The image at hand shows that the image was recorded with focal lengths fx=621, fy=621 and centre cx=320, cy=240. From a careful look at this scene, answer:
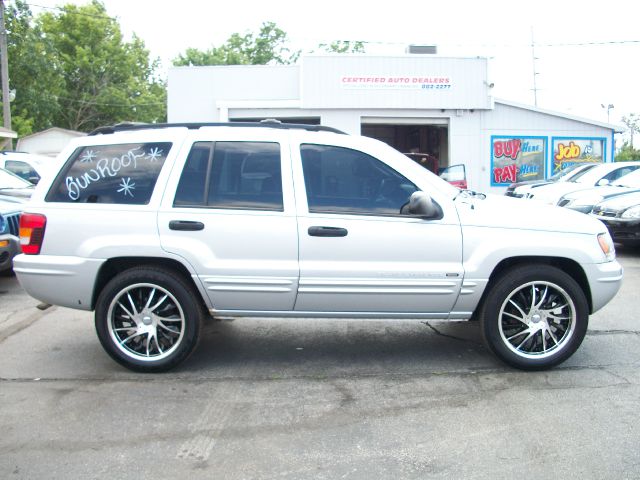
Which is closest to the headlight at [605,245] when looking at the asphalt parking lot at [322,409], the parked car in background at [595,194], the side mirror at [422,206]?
the asphalt parking lot at [322,409]

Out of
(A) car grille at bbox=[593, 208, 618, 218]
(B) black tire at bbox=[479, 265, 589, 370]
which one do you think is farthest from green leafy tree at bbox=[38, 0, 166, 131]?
(B) black tire at bbox=[479, 265, 589, 370]

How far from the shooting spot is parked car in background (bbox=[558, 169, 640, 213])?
1178 centimetres

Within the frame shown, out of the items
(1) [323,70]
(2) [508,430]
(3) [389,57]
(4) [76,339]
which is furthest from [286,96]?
(2) [508,430]

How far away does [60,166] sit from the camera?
16.1 feet

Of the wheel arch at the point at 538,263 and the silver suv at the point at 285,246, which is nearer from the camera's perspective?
the silver suv at the point at 285,246

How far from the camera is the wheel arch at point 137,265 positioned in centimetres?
480

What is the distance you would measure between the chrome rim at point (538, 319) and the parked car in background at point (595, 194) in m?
7.44

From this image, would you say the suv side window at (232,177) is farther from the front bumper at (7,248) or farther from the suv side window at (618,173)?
the suv side window at (618,173)

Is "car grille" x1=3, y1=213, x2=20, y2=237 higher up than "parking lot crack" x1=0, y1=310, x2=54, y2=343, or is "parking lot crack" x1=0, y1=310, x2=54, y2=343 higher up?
"car grille" x1=3, y1=213, x2=20, y2=237

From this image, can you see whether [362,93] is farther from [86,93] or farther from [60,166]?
[86,93]

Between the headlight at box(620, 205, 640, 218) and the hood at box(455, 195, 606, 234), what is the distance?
5920mm

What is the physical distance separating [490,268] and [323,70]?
17759mm

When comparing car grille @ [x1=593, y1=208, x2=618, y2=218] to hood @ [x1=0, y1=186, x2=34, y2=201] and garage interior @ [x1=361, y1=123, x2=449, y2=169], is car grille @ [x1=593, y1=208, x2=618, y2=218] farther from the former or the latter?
garage interior @ [x1=361, y1=123, x2=449, y2=169]

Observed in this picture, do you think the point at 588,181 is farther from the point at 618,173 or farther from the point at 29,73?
the point at 29,73
